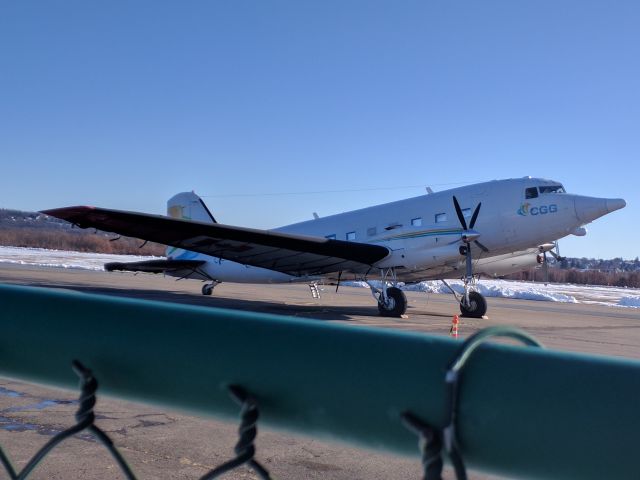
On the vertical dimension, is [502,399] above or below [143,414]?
above

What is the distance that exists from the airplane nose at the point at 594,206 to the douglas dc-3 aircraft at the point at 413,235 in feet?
0.09

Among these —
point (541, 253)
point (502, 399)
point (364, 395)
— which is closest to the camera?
point (502, 399)

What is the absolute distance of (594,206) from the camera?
19.4 metres

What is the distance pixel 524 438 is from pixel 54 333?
3.79 ft

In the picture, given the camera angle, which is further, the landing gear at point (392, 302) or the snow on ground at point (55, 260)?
the snow on ground at point (55, 260)

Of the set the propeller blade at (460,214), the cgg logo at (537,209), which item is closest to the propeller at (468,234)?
the propeller blade at (460,214)

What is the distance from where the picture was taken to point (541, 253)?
938 inches

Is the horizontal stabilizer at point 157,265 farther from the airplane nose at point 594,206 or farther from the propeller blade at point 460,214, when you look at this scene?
the airplane nose at point 594,206

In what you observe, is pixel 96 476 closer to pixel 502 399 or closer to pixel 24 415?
pixel 24 415

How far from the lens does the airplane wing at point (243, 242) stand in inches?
686

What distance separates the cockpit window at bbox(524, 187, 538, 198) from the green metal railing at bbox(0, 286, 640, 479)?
19.4m

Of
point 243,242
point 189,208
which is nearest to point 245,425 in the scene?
point 243,242

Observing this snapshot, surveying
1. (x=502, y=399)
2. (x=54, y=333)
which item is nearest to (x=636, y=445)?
(x=502, y=399)

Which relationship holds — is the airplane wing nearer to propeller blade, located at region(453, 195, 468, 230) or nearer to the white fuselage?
the white fuselage
